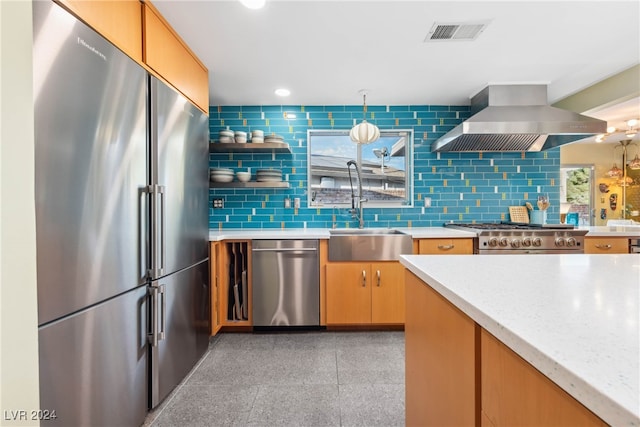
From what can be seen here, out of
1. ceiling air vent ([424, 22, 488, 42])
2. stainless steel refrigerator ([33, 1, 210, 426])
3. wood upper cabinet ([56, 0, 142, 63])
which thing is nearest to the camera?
stainless steel refrigerator ([33, 1, 210, 426])

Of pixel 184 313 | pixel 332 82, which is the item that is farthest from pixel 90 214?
pixel 332 82

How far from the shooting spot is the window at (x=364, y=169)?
3311 millimetres

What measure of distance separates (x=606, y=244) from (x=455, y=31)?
89.9 inches

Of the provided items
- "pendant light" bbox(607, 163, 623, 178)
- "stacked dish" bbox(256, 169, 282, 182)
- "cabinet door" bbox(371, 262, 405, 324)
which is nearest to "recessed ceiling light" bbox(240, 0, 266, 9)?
"stacked dish" bbox(256, 169, 282, 182)

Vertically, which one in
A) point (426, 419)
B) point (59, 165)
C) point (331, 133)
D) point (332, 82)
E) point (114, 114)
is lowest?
point (426, 419)

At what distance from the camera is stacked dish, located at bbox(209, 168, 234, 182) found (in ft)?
9.64

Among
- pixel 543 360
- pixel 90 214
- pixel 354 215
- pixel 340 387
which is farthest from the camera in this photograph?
pixel 354 215

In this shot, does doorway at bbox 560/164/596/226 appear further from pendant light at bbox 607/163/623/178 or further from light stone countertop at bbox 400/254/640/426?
light stone countertop at bbox 400/254/640/426

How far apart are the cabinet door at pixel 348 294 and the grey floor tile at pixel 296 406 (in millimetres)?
828

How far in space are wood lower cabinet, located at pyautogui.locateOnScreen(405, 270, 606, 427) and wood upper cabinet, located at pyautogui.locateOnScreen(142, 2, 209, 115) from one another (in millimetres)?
1762

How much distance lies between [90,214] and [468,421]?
1.42m

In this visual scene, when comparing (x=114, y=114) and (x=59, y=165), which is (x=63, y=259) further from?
(x=114, y=114)

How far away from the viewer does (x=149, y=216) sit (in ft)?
4.97

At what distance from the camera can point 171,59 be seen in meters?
1.82
